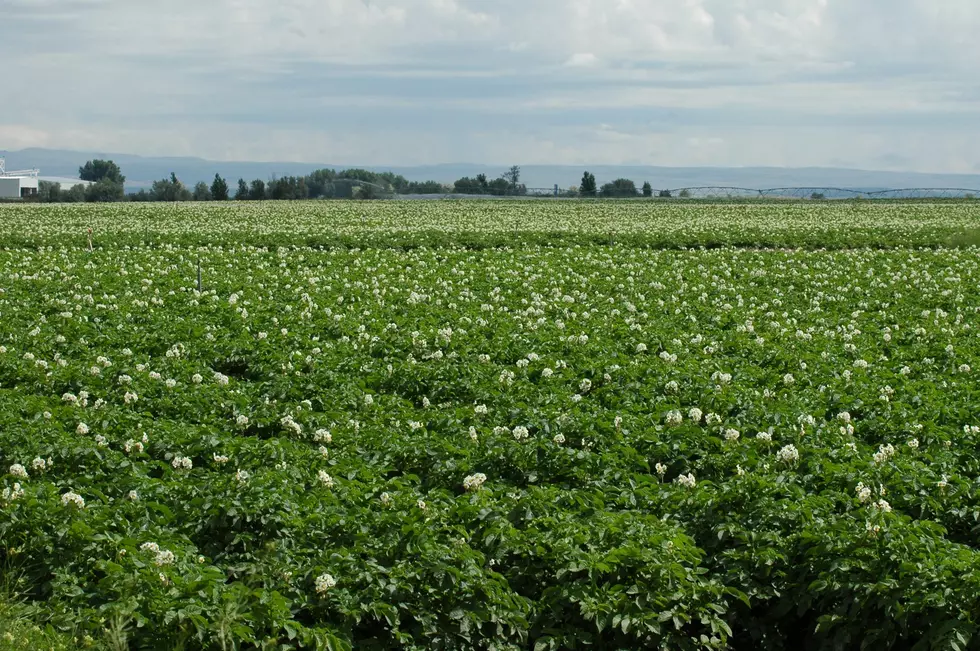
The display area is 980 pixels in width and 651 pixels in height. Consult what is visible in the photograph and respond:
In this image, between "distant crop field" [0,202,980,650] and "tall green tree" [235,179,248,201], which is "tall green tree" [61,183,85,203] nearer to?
"tall green tree" [235,179,248,201]

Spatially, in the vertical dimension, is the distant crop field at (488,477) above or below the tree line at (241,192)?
below

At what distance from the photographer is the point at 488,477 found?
846 cm

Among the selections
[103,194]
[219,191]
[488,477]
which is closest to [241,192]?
[219,191]

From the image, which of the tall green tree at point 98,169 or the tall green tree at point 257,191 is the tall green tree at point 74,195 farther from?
the tall green tree at point 98,169

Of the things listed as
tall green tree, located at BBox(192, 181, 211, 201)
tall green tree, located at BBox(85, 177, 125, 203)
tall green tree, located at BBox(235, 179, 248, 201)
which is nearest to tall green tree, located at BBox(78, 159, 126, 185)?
tall green tree, located at BBox(85, 177, 125, 203)

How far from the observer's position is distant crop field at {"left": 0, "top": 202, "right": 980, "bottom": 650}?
6305 mm

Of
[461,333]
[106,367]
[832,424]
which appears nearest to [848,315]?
[461,333]

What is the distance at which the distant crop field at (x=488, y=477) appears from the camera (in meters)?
6.30

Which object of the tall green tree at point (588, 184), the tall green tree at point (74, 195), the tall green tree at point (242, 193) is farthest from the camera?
the tall green tree at point (588, 184)

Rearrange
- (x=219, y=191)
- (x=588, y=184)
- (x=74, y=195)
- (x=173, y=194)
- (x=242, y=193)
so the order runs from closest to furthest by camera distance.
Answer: (x=219, y=191) → (x=74, y=195) → (x=173, y=194) → (x=242, y=193) → (x=588, y=184)

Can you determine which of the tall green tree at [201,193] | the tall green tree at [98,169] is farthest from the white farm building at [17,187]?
the tall green tree at [98,169]

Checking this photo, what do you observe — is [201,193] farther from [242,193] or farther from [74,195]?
[74,195]

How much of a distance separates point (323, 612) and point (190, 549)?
1233mm

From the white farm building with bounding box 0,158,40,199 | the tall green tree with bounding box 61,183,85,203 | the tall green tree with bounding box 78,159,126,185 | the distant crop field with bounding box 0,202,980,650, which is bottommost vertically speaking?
the distant crop field with bounding box 0,202,980,650
